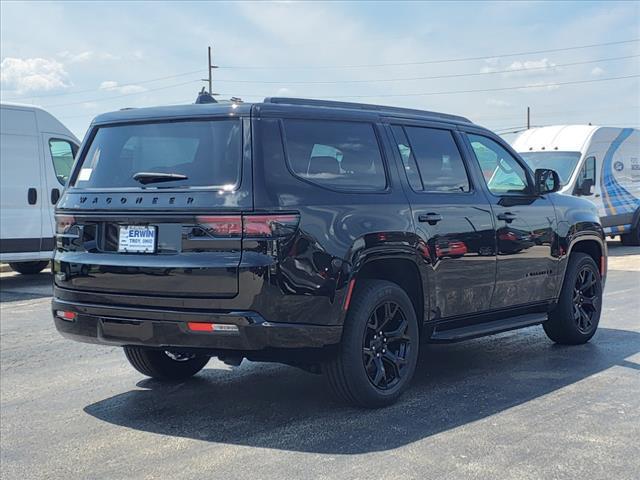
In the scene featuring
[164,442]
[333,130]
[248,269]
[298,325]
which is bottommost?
[164,442]

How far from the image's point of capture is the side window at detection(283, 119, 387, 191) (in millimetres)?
4742

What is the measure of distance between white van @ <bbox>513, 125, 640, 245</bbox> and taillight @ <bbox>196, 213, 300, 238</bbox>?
41.5ft

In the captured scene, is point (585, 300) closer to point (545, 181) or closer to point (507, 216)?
point (545, 181)

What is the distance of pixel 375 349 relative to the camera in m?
5.00

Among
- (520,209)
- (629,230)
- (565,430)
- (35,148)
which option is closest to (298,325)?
(565,430)

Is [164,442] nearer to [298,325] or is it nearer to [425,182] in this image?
[298,325]

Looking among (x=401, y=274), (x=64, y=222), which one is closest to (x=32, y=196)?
(x=64, y=222)

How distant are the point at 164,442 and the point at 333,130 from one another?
87.8 inches

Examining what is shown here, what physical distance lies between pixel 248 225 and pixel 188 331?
711mm

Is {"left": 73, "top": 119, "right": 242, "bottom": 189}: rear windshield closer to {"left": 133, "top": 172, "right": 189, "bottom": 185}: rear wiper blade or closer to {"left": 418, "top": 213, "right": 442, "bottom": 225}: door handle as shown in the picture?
{"left": 133, "top": 172, "right": 189, "bottom": 185}: rear wiper blade

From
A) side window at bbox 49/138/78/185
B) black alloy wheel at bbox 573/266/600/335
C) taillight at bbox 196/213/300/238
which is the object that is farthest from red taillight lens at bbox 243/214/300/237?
side window at bbox 49/138/78/185

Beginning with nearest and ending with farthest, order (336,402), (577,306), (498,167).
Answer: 1. (336,402)
2. (498,167)
3. (577,306)

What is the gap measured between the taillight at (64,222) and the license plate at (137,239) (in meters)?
0.47

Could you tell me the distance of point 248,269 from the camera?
4.31 meters
